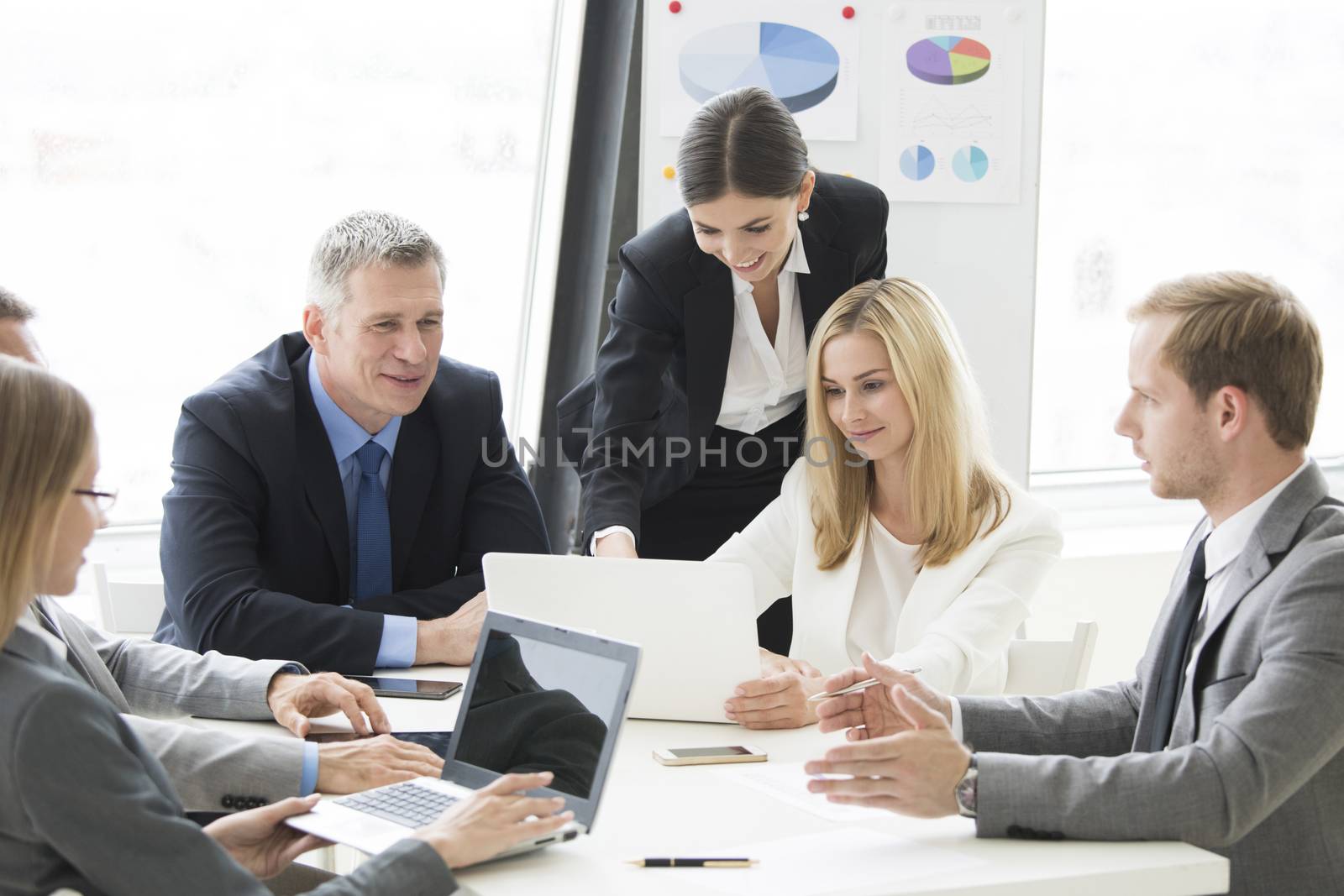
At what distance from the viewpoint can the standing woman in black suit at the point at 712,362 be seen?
2.93 metres

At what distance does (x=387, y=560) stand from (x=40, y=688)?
145cm

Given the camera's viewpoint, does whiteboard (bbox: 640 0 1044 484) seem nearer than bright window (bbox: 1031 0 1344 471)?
Yes

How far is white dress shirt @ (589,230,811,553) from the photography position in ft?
9.70

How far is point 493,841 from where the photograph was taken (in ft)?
4.74

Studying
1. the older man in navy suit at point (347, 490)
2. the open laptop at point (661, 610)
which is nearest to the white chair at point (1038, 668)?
the open laptop at point (661, 610)

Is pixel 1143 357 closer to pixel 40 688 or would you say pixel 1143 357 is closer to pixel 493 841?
pixel 493 841

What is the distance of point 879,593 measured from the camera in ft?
8.57

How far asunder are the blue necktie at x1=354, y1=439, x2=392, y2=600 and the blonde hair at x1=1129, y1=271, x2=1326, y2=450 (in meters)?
1.56

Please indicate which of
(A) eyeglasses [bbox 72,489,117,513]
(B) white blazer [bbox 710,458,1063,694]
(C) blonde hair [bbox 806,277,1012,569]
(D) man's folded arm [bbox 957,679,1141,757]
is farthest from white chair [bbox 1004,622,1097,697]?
(A) eyeglasses [bbox 72,489,117,513]

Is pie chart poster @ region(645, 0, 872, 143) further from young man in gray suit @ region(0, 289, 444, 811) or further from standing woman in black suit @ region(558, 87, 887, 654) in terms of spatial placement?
young man in gray suit @ region(0, 289, 444, 811)

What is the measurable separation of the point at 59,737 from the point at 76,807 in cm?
6

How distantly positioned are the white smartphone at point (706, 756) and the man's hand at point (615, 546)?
2.81 feet

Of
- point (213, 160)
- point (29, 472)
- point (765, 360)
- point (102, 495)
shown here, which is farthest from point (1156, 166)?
point (29, 472)

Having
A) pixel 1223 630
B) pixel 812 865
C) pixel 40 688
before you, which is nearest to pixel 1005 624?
pixel 1223 630
